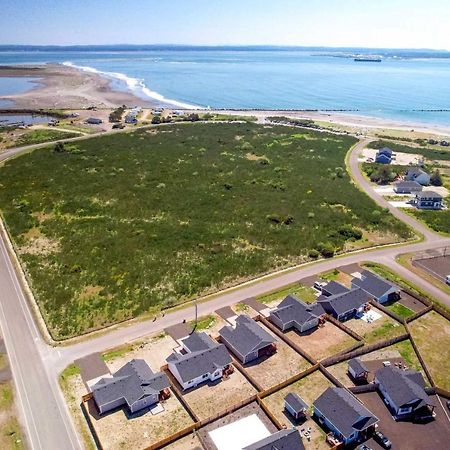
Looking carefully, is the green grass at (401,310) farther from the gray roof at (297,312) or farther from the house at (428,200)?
the house at (428,200)

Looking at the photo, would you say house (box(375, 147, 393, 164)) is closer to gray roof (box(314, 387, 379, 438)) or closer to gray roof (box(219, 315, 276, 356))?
gray roof (box(219, 315, 276, 356))

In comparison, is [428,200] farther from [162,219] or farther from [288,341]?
[288,341]

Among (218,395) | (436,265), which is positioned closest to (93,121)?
(436,265)

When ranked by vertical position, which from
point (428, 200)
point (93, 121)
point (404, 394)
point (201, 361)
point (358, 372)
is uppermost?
point (93, 121)

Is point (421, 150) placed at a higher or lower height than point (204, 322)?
higher

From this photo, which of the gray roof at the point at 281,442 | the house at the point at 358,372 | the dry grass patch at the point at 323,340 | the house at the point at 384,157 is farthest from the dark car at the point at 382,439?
the house at the point at 384,157

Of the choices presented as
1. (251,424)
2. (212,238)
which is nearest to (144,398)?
(251,424)

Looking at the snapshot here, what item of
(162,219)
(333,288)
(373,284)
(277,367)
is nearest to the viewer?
(277,367)

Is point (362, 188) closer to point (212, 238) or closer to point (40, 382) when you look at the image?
point (212, 238)
